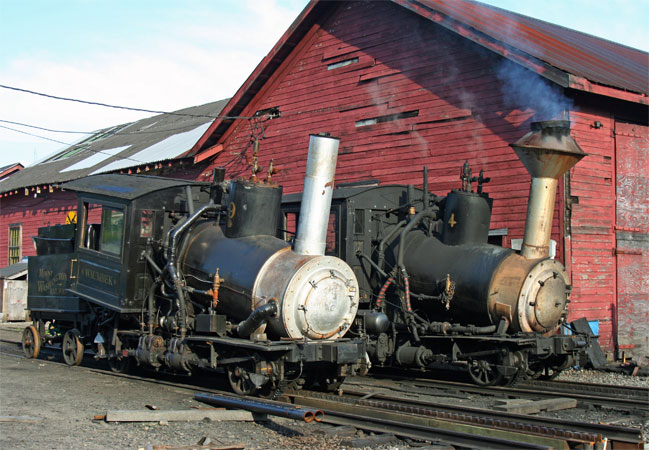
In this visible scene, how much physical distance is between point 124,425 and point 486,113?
367 inches

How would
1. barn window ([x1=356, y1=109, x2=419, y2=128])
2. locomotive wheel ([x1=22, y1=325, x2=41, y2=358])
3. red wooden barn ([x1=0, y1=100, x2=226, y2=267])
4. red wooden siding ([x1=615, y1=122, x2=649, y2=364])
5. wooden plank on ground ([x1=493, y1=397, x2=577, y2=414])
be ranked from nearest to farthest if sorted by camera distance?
wooden plank on ground ([x1=493, y1=397, x2=577, y2=414]) → locomotive wheel ([x1=22, y1=325, x2=41, y2=358]) → red wooden siding ([x1=615, y1=122, x2=649, y2=364]) → barn window ([x1=356, y1=109, x2=419, y2=128]) → red wooden barn ([x1=0, y1=100, x2=226, y2=267])

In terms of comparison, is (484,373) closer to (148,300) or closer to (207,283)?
(207,283)

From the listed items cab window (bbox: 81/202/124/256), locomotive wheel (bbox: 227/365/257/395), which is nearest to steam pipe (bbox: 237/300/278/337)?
locomotive wheel (bbox: 227/365/257/395)

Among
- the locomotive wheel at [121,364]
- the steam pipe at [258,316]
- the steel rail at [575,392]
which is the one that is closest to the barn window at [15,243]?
the locomotive wheel at [121,364]

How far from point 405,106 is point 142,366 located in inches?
305

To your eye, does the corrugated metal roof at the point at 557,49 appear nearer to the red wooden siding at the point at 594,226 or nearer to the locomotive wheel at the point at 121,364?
the red wooden siding at the point at 594,226

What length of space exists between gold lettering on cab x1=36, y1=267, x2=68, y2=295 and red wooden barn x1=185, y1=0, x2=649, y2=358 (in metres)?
6.85

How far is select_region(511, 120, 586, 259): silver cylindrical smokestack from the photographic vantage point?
968cm

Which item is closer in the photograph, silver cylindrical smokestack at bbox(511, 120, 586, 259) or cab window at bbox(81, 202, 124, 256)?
silver cylindrical smokestack at bbox(511, 120, 586, 259)

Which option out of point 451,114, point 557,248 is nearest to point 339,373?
point 557,248

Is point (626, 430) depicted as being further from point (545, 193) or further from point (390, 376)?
point (390, 376)

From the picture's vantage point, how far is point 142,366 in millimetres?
10883

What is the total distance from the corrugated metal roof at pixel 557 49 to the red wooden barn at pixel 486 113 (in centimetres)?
6

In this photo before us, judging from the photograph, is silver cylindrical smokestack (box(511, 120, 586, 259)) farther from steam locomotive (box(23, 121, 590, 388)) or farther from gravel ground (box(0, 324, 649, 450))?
gravel ground (box(0, 324, 649, 450))
